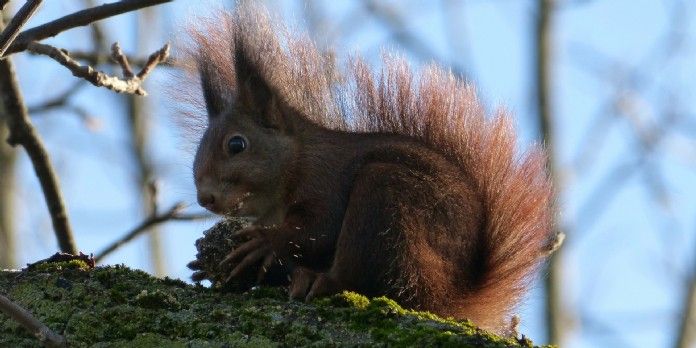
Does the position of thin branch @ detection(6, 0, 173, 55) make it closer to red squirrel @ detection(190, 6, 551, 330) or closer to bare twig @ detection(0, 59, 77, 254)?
red squirrel @ detection(190, 6, 551, 330)

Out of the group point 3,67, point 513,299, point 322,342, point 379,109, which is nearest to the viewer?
point 322,342

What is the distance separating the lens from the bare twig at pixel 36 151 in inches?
153

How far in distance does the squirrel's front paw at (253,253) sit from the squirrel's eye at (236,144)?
58 cm

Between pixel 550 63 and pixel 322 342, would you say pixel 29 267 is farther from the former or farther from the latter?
pixel 550 63

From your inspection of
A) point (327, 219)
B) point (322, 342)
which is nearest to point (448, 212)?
point (327, 219)

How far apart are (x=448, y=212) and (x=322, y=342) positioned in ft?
3.10

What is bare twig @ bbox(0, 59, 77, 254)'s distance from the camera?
3.89 metres

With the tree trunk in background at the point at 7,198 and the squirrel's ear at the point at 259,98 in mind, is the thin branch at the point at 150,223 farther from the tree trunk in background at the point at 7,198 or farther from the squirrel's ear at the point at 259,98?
the tree trunk in background at the point at 7,198

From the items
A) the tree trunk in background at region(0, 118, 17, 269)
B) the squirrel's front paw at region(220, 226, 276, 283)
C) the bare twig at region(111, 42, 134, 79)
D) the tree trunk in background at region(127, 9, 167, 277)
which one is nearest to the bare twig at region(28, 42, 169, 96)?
the bare twig at region(111, 42, 134, 79)

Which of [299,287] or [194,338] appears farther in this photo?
[299,287]

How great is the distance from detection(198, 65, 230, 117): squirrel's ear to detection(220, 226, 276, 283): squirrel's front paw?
0.86m

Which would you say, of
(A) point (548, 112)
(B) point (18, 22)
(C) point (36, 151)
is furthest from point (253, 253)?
(A) point (548, 112)

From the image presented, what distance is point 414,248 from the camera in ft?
10.3

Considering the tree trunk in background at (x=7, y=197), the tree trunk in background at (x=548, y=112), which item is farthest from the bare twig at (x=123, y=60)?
the tree trunk in background at (x=7, y=197)
